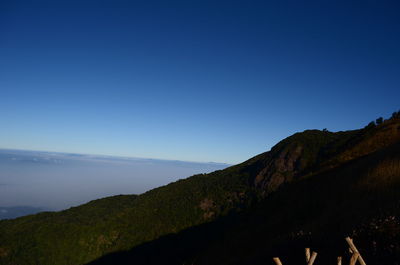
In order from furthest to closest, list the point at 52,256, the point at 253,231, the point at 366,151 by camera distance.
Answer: the point at 52,256 → the point at 366,151 → the point at 253,231

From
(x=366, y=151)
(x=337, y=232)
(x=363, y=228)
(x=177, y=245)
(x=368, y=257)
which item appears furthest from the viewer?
(x=177, y=245)

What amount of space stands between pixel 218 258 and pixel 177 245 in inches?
6340

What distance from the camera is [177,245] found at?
573 ft

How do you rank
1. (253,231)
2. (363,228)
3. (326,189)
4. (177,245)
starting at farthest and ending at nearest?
(177,245)
(253,231)
(326,189)
(363,228)

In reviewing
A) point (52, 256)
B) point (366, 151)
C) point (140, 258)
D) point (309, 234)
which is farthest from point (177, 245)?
point (309, 234)

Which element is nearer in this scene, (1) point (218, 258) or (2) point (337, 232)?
(2) point (337, 232)

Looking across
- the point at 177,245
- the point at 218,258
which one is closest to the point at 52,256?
the point at 177,245

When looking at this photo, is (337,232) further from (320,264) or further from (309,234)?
(320,264)

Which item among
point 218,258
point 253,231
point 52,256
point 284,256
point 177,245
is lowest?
point 52,256

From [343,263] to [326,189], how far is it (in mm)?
15694

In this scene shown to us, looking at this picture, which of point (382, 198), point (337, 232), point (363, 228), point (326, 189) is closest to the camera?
point (363, 228)

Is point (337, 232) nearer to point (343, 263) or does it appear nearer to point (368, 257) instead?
point (343, 263)

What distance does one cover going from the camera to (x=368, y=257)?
10.2 m

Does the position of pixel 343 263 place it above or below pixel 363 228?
below
